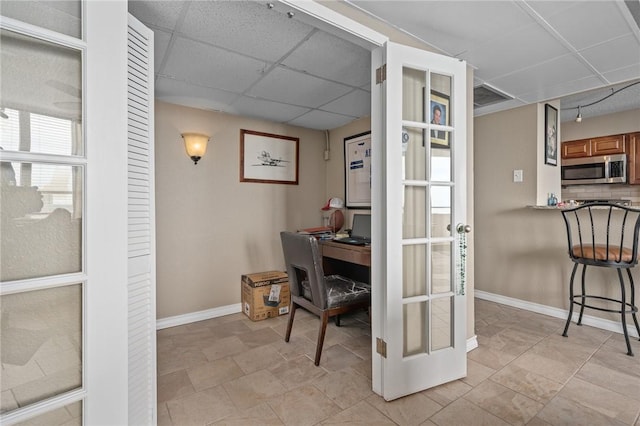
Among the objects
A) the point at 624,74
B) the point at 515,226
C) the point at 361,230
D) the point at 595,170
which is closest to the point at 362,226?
the point at 361,230

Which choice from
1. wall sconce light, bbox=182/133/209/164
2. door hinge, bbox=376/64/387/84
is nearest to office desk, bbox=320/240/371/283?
door hinge, bbox=376/64/387/84

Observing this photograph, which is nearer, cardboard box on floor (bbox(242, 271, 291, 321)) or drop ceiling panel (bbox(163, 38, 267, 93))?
drop ceiling panel (bbox(163, 38, 267, 93))

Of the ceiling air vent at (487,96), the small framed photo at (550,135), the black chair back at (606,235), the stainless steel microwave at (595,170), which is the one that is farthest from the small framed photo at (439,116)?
the stainless steel microwave at (595,170)

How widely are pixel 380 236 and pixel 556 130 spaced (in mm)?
2900

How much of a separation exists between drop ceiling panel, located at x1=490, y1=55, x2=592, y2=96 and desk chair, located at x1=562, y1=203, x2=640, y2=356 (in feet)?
3.58

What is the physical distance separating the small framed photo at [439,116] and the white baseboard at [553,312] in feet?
7.58

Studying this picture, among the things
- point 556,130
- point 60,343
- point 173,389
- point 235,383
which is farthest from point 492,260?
point 60,343

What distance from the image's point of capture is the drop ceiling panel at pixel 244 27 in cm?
151

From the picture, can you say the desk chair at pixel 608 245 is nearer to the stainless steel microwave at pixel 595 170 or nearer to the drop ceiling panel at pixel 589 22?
the drop ceiling panel at pixel 589 22

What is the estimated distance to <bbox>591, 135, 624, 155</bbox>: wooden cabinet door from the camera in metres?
3.64

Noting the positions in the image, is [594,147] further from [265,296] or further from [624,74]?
[265,296]

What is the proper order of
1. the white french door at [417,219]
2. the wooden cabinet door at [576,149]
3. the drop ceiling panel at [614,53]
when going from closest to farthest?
the white french door at [417,219], the drop ceiling panel at [614,53], the wooden cabinet door at [576,149]

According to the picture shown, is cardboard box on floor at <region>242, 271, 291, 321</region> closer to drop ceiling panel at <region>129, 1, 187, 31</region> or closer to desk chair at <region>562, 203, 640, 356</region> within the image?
drop ceiling panel at <region>129, 1, 187, 31</region>

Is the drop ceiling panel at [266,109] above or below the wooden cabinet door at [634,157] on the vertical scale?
above
